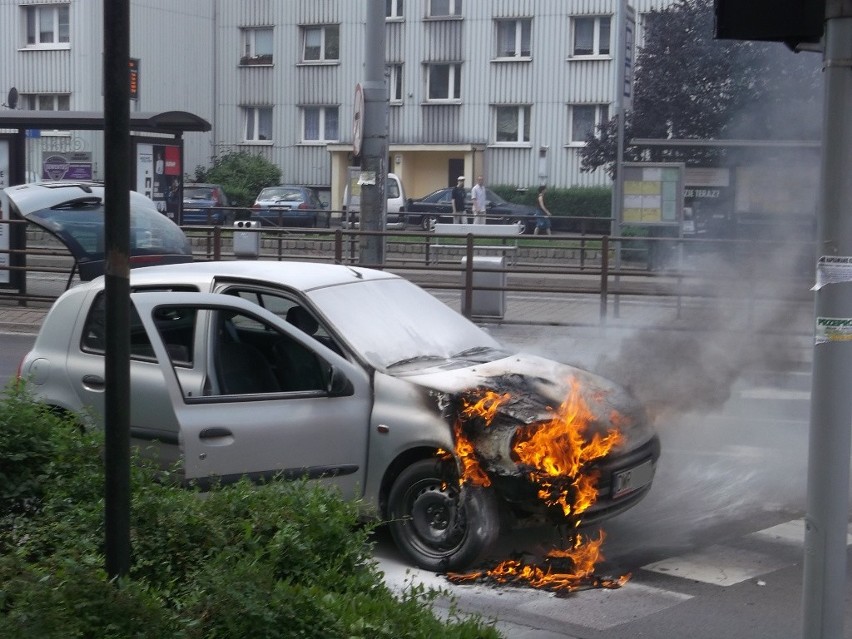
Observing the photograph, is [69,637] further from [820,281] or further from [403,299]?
[403,299]

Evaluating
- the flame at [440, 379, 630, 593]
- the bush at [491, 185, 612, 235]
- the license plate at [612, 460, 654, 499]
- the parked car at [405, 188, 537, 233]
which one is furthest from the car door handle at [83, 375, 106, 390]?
the bush at [491, 185, 612, 235]

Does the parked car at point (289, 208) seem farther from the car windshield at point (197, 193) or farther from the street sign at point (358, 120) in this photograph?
the street sign at point (358, 120)

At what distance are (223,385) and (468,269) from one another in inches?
385

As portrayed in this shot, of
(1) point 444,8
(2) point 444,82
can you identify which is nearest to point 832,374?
(2) point 444,82

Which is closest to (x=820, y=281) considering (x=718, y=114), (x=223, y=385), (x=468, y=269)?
(x=223, y=385)

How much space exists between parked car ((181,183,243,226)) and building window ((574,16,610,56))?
14.8 m

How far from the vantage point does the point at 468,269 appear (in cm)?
1617

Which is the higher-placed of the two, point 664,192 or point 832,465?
point 664,192

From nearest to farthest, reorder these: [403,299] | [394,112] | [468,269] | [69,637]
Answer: [69,637] → [403,299] → [468,269] → [394,112]

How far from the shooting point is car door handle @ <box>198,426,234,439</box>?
627cm

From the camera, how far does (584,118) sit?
→ 44.3 meters

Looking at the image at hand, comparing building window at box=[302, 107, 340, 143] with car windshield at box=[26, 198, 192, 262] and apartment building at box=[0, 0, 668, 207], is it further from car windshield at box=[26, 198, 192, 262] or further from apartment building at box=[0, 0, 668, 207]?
car windshield at box=[26, 198, 192, 262]

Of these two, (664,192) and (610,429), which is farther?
(664,192)

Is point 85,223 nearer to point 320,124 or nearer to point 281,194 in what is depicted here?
point 281,194
